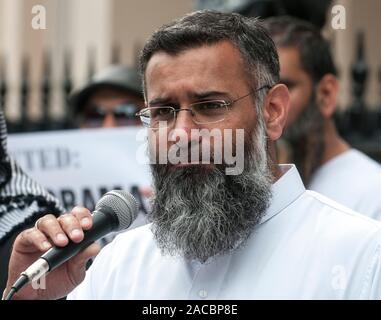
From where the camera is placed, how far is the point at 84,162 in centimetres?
534

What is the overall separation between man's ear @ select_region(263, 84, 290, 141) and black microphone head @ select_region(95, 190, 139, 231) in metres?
0.50

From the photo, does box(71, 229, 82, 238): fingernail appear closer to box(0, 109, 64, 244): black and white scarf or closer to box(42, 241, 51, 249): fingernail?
box(42, 241, 51, 249): fingernail

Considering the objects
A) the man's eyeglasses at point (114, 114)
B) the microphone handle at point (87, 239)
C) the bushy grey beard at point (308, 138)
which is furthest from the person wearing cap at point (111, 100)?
the microphone handle at point (87, 239)

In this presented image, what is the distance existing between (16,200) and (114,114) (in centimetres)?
183

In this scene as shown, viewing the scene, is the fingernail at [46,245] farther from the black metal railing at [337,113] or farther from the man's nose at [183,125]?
the black metal railing at [337,113]

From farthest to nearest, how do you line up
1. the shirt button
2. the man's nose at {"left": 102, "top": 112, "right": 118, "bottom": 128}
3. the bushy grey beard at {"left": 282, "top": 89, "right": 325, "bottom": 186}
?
the man's nose at {"left": 102, "top": 112, "right": 118, "bottom": 128} → the bushy grey beard at {"left": 282, "top": 89, "right": 325, "bottom": 186} → the shirt button

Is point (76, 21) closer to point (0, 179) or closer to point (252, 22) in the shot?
point (0, 179)

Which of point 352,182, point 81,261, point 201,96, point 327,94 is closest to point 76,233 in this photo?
point 81,261

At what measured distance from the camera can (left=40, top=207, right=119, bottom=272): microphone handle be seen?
239cm

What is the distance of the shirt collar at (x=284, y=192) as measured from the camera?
275 cm

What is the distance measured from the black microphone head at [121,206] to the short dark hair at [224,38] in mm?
437

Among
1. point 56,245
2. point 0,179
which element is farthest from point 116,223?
point 0,179

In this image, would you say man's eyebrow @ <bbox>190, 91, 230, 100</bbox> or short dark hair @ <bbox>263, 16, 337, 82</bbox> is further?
short dark hair @ <bbox>263, 16, 337, 82</bbox>

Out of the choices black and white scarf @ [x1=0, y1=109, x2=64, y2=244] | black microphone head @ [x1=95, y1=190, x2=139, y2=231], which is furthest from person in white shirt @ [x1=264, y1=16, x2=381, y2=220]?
black microphone head @ [x1=95, y1=190, x2=139, y2=231]
